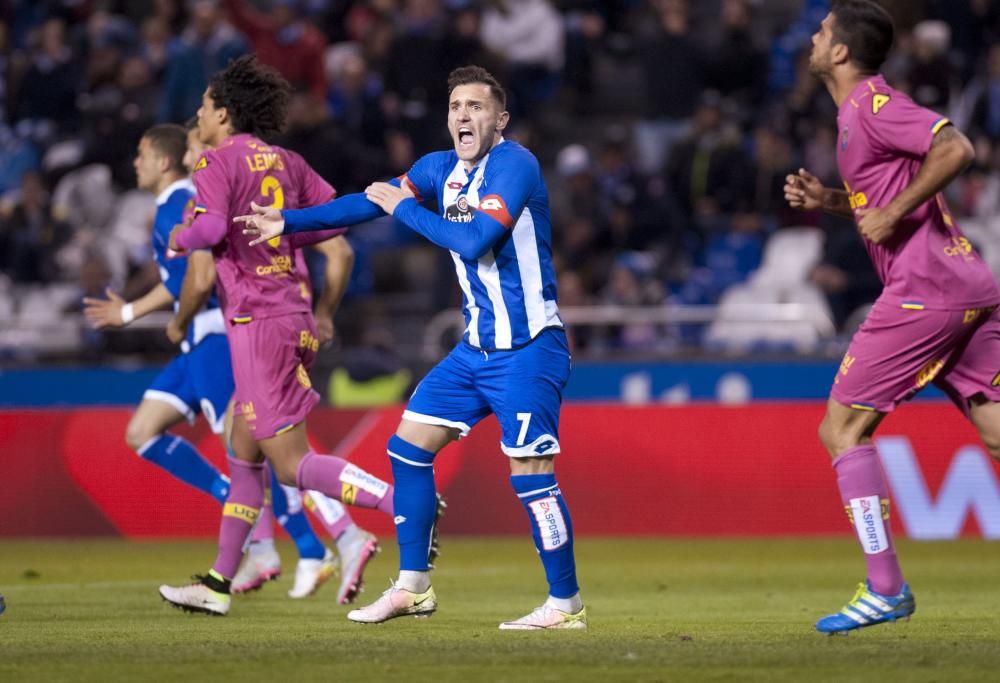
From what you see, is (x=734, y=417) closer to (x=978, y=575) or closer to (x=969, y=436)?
(x=969, y=436)

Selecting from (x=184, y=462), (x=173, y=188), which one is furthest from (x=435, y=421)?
(x=173, y=188)

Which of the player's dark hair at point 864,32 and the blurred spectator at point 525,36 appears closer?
the player's dark hair at point 864,32

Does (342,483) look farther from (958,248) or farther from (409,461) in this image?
(958,248)

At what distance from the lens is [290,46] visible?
1986cm

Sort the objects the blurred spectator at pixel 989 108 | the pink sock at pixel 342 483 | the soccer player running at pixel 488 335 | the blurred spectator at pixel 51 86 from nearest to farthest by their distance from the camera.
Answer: the soccer player running at pixel 488 335 → the pink sock at pixel 342 483 → the blurred spectator at pixel 989 108 → the blurred spectator at pixel 51 86

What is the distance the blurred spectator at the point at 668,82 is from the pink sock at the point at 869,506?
12857 millimetres

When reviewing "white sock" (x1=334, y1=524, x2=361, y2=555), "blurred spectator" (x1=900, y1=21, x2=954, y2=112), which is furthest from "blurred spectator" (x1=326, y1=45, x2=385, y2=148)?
"white sock" (x1=334, y1=524, x2=361, y2=555)

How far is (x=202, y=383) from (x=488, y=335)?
3165 mm

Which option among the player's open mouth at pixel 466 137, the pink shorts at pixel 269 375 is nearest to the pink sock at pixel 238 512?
the pink shorts at pixel 269 375

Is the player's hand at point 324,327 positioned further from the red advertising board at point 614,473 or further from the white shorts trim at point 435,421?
the red advertising board at point 614,473

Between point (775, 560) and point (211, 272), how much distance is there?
5733mm

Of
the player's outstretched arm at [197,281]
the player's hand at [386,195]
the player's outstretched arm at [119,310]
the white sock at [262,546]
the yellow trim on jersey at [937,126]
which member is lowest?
the white sock at [262,546]

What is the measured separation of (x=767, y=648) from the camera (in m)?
6.65

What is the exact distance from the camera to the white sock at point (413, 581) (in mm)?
7637
